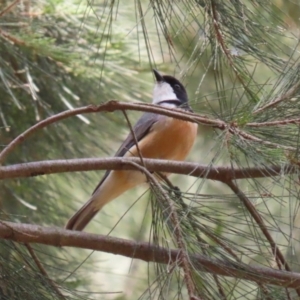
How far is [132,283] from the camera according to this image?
3.42 meters

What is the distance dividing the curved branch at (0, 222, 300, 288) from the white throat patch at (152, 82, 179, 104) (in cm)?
131

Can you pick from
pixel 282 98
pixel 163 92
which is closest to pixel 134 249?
pixel 282 98

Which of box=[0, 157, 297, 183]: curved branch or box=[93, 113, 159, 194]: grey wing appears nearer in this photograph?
box=[0, 157, 297, 183]: curved branch

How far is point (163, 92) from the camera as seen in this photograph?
A: 2789mm

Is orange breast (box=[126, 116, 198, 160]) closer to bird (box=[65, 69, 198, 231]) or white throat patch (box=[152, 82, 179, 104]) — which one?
bird (box=[65, 69, 198, 231])

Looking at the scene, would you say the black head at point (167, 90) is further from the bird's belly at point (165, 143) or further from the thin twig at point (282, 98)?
the thin twig at point (282, 98)

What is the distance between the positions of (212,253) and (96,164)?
339mm

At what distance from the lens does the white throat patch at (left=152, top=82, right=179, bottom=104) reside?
2.78 metres

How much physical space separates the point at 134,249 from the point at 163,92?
1.37 metres

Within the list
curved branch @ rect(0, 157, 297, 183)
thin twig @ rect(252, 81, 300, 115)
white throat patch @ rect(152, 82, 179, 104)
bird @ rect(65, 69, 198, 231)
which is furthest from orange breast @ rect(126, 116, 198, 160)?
thin twig @ rect(252, 81, 300, 115)

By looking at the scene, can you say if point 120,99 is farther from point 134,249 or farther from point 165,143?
point 134,249

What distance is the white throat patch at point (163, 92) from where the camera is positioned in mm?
2778

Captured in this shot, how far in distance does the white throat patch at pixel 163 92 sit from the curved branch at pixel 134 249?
131cm

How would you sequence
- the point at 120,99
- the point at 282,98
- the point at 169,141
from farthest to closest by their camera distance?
1. the point at 120,99
2. the point at 169,141
3. the point at 282,98
